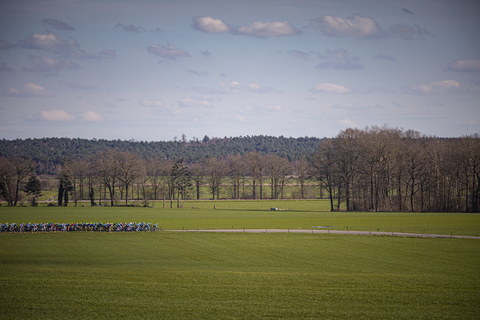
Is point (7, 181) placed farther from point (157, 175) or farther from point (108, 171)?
point (157, 175)

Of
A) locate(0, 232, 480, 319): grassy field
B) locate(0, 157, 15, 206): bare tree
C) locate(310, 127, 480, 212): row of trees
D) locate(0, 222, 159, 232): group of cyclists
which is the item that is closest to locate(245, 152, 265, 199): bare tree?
locate(310, 127, 480, 212): row of trees

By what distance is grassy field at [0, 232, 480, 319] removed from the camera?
47.5 ft

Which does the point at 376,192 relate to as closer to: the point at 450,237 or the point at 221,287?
the point at 450,237

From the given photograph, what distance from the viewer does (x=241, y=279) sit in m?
19.8

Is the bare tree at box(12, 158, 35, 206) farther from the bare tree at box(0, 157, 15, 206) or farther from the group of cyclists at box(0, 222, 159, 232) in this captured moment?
the group of cyclists at box(0, 222, 159, 232)

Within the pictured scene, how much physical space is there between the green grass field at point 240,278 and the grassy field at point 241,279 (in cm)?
5

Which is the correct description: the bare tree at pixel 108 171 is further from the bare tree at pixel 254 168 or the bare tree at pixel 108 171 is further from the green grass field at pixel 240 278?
the green grass field at pixel 240 278

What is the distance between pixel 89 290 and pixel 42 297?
6.40ft

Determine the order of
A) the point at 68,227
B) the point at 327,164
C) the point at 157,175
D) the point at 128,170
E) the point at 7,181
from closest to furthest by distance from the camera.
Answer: the point at 68,227
the point at 327,164
the point at 7,181
the point at 128,170
the point at 157,175

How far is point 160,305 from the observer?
15023 millimetres

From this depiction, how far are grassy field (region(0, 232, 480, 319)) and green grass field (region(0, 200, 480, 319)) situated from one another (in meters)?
0.05

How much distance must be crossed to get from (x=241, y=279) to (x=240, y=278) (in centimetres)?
26

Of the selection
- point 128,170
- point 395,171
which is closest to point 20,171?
point 128,170

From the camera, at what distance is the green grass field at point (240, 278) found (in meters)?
14.5
